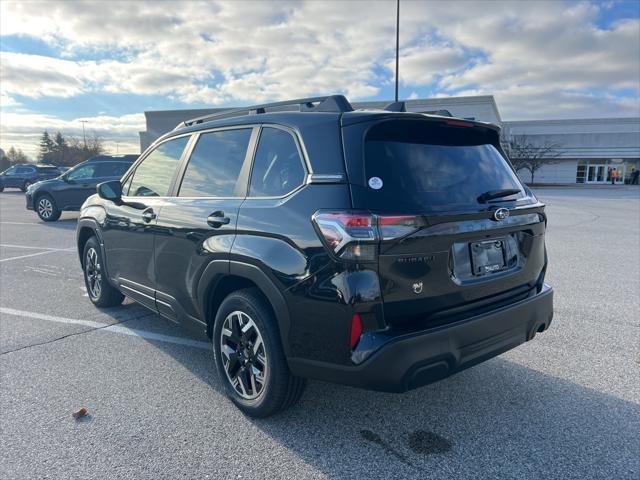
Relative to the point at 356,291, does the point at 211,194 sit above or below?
above

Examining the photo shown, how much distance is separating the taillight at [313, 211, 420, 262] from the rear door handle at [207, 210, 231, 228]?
2.98 ft

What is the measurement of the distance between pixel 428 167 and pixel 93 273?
4163 millimetres

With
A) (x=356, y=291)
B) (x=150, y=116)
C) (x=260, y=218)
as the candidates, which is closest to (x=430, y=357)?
(x=356, y=291)

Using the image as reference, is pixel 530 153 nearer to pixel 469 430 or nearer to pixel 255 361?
pixel 469 430

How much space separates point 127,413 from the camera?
3.12 m

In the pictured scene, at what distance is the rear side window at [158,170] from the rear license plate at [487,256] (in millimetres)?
2436

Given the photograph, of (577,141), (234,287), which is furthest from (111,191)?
(577,141)

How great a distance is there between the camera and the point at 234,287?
3.23 meters

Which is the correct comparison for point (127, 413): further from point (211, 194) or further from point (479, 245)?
point (479, 245)

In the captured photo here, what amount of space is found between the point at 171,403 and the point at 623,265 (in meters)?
7.07

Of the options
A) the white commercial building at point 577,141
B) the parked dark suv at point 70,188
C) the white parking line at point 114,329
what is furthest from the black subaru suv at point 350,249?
the white commercial building at point 577,141

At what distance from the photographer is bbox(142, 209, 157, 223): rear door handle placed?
390 centimetres

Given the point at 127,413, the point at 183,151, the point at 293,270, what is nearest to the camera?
the point at 293,270

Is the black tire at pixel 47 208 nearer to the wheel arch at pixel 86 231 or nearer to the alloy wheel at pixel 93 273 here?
the wheel arch at pixel 86 231
